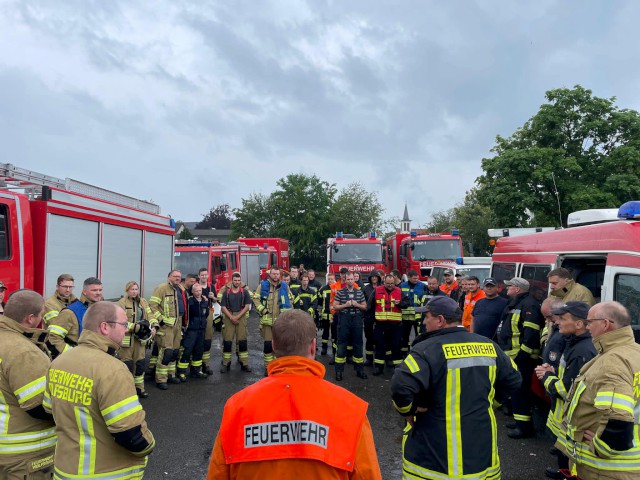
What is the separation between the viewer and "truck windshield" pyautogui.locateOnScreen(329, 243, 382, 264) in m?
15.2

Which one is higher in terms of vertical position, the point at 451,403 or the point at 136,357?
the point at 451,403

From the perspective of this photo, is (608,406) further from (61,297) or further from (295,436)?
(61,297)

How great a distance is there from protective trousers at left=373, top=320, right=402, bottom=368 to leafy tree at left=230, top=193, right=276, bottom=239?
1478 inches

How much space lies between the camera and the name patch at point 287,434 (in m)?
1.75

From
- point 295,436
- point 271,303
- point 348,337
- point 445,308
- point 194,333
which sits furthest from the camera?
point 271,303

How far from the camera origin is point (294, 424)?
1765 millimetres

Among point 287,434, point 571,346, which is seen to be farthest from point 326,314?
point 287,434

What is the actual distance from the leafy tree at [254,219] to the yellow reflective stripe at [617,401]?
142 ft

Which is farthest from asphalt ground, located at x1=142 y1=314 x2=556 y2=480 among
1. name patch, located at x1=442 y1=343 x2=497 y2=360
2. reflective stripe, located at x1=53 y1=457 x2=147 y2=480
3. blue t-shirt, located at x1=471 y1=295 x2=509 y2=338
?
name patch, located at x1=442 y1=343 x2=497 y2=360

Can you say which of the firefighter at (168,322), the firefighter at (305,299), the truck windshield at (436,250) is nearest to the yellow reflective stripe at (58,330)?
the firefighter at (168,322)

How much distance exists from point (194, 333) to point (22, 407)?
17.1ft

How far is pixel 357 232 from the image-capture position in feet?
135

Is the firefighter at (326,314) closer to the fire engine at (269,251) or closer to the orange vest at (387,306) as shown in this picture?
the orange vest at (387,306)

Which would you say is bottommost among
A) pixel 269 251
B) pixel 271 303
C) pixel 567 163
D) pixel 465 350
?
pixel 271 303
